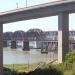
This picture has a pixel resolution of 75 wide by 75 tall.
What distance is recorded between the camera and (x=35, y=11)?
34.6 meters

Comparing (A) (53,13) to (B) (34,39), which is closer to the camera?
(A) (53,13)

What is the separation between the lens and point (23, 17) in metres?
34.9

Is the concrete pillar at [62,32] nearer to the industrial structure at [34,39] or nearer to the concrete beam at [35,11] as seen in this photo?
the concrete beam at [35,11]

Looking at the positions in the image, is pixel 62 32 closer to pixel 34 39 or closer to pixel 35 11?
pixel 35 11

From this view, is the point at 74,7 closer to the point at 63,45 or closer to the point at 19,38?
the point at 63,45

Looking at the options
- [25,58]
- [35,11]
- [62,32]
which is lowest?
[25,58]

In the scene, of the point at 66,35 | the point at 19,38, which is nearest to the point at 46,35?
the point at 19,38

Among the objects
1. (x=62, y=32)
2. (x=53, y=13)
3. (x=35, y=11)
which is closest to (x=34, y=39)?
(x=62, y=32)

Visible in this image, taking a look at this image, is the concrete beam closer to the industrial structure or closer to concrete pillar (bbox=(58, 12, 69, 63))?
concrete pillar (bbox=(58, 12, 69, 63))

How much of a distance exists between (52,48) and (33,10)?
101 m

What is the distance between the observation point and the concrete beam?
33.7 metres

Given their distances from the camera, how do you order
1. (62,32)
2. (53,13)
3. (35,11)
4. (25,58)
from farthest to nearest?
(25,58), (62,32), (53,13), (35,11)

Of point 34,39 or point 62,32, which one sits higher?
point 34,39

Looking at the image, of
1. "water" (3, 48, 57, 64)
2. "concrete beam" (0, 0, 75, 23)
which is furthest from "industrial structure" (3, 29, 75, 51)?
"concrete beam" (0, 0, 75, 23)
